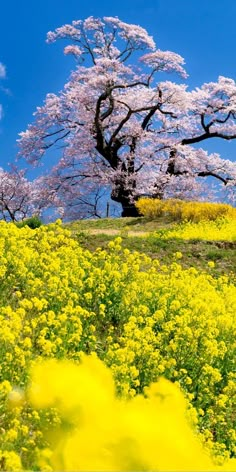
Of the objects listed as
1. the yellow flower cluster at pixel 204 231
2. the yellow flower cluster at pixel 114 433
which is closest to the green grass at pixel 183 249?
the yellow flower cluster at pixel 204 231

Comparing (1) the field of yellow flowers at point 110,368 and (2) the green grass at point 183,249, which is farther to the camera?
(2) the green grass at point 183,249

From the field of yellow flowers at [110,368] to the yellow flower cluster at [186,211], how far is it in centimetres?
782

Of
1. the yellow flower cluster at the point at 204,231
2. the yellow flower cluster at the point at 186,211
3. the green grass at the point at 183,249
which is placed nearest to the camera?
the green grass at the point at 183,249

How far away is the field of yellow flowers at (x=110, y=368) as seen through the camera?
111cm

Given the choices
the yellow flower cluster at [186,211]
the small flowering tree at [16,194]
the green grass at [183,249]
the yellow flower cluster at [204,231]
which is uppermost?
the small flowering tree at [16,194]

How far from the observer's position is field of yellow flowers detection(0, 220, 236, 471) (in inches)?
43.5

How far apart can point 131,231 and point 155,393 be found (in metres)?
16.9

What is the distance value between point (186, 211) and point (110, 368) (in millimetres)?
15334

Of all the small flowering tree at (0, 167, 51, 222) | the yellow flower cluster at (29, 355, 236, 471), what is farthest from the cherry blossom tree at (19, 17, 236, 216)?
the yellow flower cluster at (29, 355, 236, 471)

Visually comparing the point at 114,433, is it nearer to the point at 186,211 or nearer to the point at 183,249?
the point at 183,249

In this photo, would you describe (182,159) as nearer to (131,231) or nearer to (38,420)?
(131,231)

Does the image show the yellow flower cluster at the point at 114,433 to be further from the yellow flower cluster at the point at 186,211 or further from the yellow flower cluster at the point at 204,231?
the yellow flower cluster at the point at 186,211

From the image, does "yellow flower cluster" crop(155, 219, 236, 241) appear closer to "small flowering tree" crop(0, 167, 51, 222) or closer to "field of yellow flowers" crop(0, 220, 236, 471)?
"field of yellow flowers" crop(0, 220, 236, 471)

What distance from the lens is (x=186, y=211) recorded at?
19.7 meters
